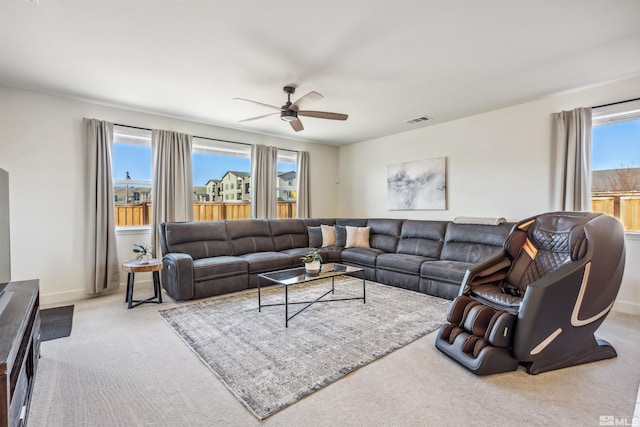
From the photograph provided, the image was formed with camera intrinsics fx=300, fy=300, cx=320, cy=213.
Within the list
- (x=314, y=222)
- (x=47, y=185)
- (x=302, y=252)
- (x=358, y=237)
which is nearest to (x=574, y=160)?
(x=358, y=237)

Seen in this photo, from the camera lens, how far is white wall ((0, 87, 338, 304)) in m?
3.57

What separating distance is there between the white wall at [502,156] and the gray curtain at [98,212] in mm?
4638

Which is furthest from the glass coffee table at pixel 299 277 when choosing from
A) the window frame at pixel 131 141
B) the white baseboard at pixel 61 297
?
the white baseboard at pixel 61 297

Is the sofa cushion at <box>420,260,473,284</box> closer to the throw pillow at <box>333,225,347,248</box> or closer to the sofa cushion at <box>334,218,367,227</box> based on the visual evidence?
the throw pillow at <box>333,225,347,248</box>

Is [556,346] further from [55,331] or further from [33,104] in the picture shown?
[33,104]

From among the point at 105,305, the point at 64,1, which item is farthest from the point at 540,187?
the point at 105,305

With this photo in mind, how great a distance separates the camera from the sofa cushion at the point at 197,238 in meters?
4.25

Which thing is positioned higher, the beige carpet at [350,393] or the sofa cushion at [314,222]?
the sofa cushion at [314,222]

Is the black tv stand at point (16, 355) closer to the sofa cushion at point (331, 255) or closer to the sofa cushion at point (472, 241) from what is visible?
the sofa cushion at point (331, 255)


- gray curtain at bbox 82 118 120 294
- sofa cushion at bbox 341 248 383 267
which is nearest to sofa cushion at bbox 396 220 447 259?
sofa cushion at bbox 341 248 383 267

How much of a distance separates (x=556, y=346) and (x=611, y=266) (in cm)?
72

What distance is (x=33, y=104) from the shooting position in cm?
367

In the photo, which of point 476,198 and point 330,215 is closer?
point 476,198

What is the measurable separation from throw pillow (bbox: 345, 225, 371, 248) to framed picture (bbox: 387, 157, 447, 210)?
2.79 ft
